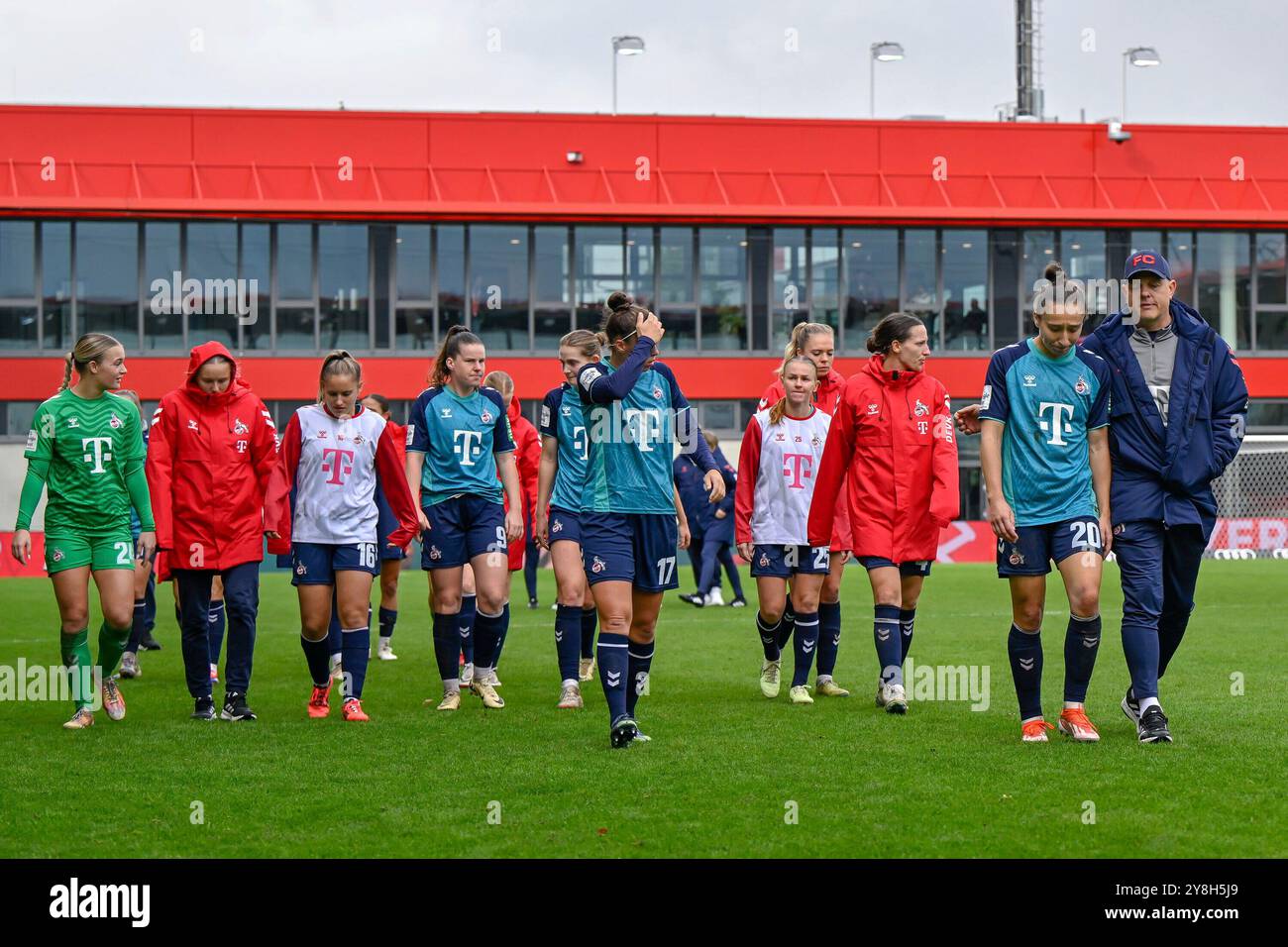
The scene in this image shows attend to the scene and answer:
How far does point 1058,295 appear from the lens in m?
7.84

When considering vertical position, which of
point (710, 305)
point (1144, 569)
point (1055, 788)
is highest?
point (710, 305)

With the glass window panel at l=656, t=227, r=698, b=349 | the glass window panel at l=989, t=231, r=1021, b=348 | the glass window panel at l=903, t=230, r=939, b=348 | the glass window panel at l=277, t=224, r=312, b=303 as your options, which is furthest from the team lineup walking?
the glass window panel at l=989, t=231, r=1021, b=348

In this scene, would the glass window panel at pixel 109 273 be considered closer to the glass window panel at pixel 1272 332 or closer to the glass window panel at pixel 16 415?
the glass window panel at pixel 16 415

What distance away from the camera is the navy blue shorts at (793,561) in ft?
33.2

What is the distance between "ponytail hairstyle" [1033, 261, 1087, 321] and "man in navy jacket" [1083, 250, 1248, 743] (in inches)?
12.0

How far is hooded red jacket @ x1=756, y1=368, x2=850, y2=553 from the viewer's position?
34.0ft

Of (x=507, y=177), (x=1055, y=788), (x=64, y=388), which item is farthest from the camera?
(x=507, y=177)

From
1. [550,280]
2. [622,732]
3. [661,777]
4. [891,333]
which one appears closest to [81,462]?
[622,732]

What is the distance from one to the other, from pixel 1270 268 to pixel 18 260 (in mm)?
29168

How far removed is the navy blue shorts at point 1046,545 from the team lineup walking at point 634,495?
1cm
